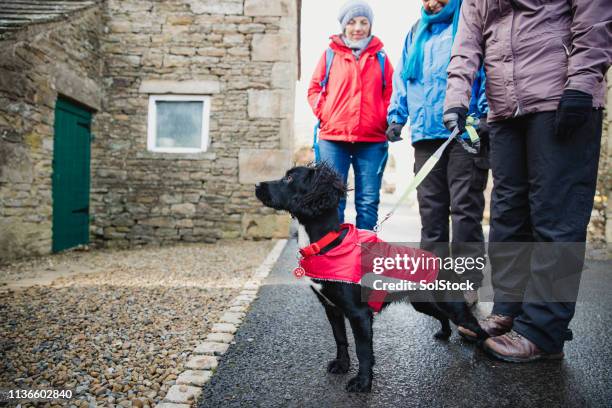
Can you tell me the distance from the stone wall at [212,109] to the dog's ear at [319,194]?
4830mm

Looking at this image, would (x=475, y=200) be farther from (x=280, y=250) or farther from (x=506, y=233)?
(x=280, y=250)

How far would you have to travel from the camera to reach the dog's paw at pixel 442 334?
7.73 ft

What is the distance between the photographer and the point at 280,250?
5.73 metres

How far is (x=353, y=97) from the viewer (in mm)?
3297

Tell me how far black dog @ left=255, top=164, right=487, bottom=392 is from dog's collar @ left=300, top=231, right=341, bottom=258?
27 mm

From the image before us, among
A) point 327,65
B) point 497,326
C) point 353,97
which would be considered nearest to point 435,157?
point 497,326

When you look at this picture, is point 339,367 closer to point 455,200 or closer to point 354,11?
point 455,200

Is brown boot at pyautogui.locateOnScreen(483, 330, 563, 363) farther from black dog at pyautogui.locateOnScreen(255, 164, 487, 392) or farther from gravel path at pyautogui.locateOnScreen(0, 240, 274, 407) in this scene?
gravel path at pyautogui.locateOnScreen(0, 240, 274, 407)

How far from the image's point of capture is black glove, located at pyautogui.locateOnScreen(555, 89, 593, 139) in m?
1.76

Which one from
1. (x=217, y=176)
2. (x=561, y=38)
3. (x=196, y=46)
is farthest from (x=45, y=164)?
(x=561, y=38)

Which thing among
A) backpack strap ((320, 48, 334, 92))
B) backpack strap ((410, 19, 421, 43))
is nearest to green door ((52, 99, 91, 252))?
backpack strap ((320, 48, 334, 92))

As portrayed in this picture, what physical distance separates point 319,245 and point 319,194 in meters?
0.27

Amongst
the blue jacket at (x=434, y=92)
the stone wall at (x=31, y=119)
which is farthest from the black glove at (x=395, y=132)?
the stone wall at (x=31, y=119)

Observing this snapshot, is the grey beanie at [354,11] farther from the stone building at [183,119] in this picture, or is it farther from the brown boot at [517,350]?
the stone building at [183,119]
